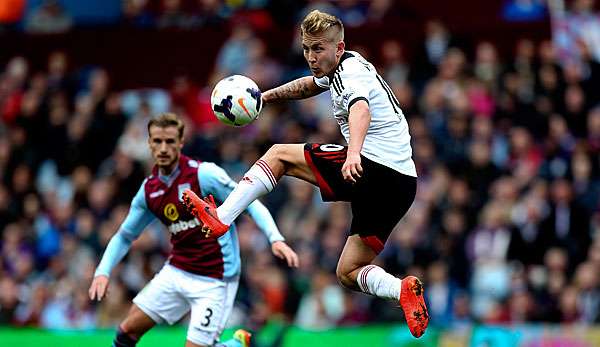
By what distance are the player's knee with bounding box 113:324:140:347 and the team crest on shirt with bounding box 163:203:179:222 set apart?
96 cm

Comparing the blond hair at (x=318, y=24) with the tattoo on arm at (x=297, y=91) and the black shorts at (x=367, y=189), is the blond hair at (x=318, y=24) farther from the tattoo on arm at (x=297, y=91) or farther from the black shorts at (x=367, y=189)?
the black shorts at (x=367, y=189)

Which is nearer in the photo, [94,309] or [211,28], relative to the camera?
[94,309]

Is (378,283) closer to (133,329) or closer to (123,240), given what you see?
(133,329)

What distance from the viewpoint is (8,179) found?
17.9 metres

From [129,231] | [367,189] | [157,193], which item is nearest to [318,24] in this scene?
[367,189]

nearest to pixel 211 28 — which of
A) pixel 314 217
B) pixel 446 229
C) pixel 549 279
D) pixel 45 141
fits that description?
pixel 45 141

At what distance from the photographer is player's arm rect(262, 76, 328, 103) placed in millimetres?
9438

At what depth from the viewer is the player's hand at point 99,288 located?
33.5 ft

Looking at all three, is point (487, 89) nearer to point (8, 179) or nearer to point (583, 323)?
point (583, 323)

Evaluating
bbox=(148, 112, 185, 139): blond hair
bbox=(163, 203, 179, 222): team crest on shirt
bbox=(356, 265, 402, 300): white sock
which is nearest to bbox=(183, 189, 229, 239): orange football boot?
bbox=(356, 265, 402, 300): white sock

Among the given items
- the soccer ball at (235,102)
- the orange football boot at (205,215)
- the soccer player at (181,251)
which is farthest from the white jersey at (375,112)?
the soccer player at (181,251)

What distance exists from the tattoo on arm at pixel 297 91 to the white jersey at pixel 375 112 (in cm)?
30

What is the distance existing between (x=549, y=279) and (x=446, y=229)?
141 centimetres

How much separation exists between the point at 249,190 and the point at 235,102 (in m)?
0.63
